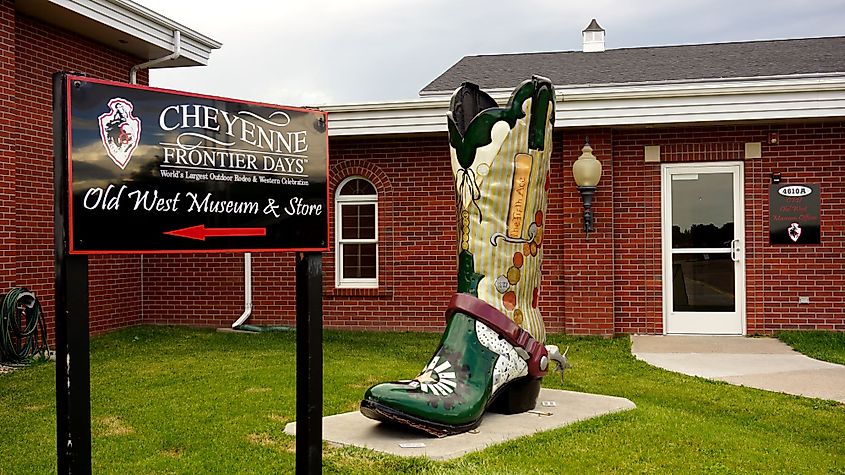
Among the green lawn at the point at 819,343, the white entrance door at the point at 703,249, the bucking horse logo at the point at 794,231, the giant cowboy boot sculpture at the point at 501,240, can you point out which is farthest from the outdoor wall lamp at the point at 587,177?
the giant cowboy boot sculpture at the point at 501,240

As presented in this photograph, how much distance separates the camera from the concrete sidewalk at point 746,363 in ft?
26.3

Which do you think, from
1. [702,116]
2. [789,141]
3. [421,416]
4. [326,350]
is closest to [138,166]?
[421,416]

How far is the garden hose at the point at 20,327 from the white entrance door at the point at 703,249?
23.5ft

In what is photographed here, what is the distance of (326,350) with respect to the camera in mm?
10148

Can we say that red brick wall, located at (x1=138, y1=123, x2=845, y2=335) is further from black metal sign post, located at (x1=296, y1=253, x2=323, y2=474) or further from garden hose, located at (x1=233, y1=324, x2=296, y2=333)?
black metal sign post, located at (x1=296, y1=253, x2=323, y2=474)

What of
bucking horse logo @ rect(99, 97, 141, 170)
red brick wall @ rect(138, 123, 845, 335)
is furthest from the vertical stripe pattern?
red brick wall @ rect(138, 123, 845, 335)

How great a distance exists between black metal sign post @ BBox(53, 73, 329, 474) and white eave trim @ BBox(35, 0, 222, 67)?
701cm

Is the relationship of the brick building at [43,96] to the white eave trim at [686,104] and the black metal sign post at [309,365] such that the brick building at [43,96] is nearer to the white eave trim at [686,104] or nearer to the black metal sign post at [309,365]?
the white eave trim at [686,104]

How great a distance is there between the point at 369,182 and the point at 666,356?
467cm

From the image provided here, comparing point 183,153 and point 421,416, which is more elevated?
point 183,153

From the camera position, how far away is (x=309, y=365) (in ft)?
14.2

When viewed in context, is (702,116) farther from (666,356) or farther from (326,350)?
(326,350)

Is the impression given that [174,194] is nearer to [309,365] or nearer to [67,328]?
[67,328]

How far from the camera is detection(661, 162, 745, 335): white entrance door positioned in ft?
37.3
